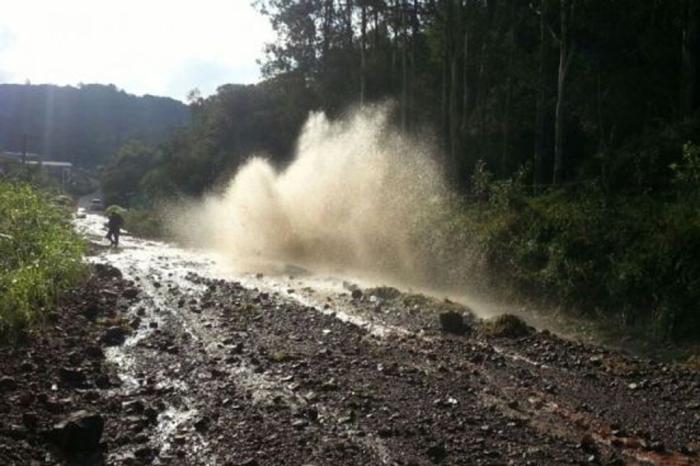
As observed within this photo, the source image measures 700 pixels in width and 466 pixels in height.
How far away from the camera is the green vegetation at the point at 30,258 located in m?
10.9

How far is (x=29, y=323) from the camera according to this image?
11.0m

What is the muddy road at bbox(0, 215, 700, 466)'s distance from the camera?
7004mm

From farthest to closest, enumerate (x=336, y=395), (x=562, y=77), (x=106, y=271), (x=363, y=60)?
(x=363, y=60) → (x=562, y=77) → (x=106, y=271) → (x=336, y=395)

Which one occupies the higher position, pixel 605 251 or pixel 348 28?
pixel 348 28

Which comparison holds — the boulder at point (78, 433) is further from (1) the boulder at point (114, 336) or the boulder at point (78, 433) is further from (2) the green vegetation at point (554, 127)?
(2) the green vegetation at point (554, 127)

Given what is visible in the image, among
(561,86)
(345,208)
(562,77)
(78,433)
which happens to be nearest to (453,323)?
(78,433)

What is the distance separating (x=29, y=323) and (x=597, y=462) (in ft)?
28.5

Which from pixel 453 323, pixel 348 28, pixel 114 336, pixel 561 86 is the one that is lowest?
pixel 453 323

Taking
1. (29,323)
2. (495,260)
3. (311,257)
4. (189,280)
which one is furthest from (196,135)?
(29,323)

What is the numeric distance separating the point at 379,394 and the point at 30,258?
901cm

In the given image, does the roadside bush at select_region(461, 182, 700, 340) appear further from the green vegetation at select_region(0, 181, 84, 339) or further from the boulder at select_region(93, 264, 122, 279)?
the boulder at select_region(93, 264, 122, 279)

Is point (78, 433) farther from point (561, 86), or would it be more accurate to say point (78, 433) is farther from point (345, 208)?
point (561, 86)

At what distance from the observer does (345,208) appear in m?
25.7

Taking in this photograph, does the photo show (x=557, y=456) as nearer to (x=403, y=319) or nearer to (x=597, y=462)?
(x=597, y=462)
